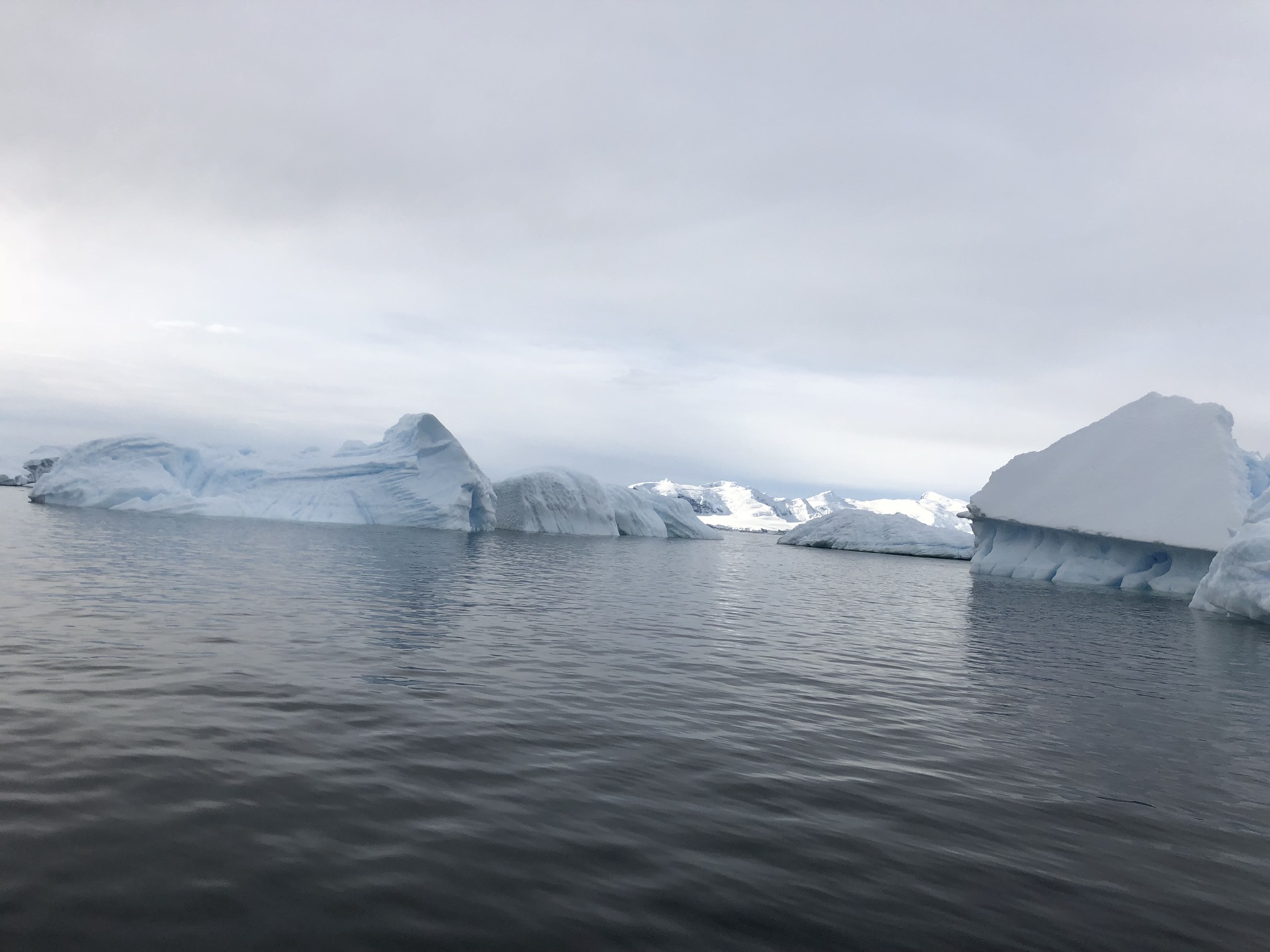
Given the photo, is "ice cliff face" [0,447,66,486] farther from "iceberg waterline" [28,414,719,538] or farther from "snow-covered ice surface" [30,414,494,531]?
"snow-covered ice surface" [30,414,494,531]

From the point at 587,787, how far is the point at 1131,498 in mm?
36280

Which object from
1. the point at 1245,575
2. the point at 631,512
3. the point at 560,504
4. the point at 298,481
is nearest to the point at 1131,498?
the point at 1245,575

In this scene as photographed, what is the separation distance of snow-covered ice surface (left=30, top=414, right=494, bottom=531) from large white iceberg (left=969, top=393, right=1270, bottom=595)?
107ft

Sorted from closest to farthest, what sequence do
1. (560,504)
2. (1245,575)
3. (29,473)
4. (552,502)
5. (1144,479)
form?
(1245,575), (1144,479), (552,502), (560,504), (29,473)

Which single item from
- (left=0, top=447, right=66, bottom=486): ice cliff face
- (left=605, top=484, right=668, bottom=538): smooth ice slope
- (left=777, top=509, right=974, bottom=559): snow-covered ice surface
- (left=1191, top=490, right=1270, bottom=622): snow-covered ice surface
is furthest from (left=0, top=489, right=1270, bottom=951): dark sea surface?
(left=0, top=447, right=66, bottom=486): ice cliff face

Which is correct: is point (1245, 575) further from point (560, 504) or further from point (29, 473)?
point (29, 473)

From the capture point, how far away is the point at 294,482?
49188 millimetres

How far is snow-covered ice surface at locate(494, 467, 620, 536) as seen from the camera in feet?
195

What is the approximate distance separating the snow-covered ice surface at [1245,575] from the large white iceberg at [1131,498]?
658 cm

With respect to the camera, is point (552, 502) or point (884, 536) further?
point (884, 536)

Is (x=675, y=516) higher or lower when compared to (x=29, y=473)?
higher

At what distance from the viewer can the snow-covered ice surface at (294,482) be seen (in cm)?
4584

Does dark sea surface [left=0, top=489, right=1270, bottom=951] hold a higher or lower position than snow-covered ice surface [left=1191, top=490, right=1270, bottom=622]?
lower

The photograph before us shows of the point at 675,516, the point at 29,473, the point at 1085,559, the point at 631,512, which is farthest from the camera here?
the point at 29,473
